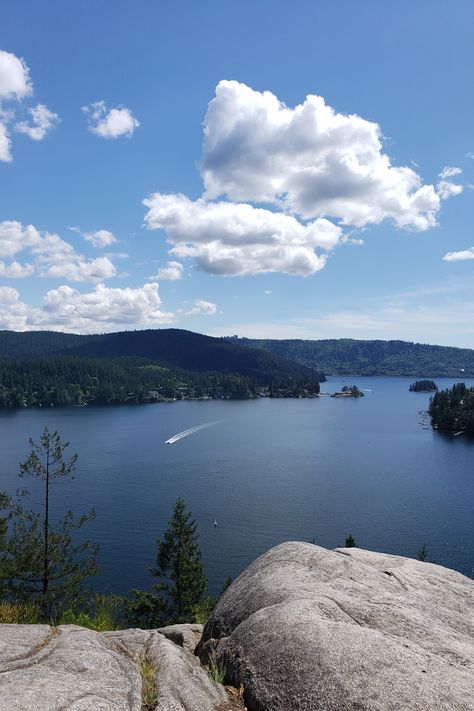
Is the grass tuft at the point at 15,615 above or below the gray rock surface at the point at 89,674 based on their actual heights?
below

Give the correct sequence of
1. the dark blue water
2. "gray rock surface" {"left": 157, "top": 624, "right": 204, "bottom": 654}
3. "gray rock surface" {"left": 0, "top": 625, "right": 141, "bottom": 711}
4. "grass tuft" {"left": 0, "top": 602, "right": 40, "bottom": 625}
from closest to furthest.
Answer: "gray rock surface" {"left": 0, "top": 625, "right": 141, "bottom": 711} → "gray rock surface" {"left": 157, "top": 624, "right": 204, "bottom": 654} → "grass tuft" {"left": 0, "top": 602, "right": 40, "bottom": 625} → the dark blue water

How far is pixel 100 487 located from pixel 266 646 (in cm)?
9485

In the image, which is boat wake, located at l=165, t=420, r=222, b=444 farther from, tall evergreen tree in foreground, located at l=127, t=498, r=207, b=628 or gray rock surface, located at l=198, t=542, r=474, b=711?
gray rock surface, located at l=198, t=542, r=474, b=711

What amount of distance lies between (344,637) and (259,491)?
8972 centimetres

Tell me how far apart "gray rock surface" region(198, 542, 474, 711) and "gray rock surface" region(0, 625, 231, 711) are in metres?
1.15

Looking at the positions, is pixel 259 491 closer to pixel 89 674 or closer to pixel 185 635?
pixel 185 635

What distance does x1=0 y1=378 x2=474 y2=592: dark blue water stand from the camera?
230 ft

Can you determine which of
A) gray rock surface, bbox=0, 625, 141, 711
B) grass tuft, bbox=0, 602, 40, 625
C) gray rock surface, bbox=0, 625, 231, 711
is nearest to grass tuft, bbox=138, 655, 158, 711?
gray rock surface, bbox=0, 625, 231, 711

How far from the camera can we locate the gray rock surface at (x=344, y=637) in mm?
9031

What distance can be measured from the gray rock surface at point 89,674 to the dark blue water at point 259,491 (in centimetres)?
5064

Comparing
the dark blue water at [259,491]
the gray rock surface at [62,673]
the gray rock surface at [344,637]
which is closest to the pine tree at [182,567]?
the dark blue water at [259,491]

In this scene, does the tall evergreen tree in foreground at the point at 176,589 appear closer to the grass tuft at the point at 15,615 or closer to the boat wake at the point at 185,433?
the grass tuft at the point at 15,615

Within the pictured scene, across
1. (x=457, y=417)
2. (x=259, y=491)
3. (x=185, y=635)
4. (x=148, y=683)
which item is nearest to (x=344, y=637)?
(x=148, y=683)

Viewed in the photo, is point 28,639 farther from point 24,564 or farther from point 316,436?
point 316,436
